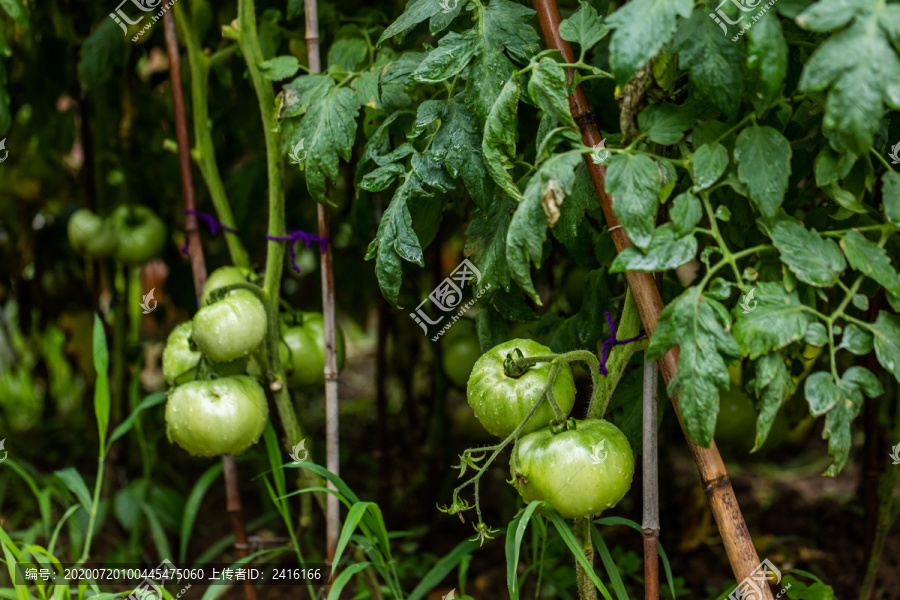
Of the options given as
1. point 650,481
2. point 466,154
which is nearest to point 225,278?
point 466,154

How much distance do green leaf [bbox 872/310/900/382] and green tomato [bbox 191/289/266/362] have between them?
76cm

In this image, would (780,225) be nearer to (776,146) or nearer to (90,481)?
(776,146)

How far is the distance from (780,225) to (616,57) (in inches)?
9.8

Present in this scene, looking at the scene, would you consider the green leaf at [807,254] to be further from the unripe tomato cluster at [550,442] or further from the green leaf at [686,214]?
the unripe tomato cluster at [550,442]

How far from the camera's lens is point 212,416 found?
38.9 inches

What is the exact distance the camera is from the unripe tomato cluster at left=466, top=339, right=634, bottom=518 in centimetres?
82

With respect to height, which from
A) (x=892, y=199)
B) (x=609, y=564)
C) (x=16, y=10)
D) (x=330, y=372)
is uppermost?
(x=16, y=10)

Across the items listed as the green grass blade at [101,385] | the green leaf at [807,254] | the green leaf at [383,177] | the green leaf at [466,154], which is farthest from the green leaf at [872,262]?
the green grass blade at [101,385]

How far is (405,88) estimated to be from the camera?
0.97 meters

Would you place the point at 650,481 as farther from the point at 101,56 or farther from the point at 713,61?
the point at 101,56

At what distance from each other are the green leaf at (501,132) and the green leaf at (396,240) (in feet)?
0.43

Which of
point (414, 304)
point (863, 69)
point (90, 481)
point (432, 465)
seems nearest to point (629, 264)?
point (863, 69)

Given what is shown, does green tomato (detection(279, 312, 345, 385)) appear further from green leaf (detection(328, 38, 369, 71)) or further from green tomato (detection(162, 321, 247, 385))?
green leaf (detection(328, 38, 369, 71))

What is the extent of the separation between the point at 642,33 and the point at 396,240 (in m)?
0.36
